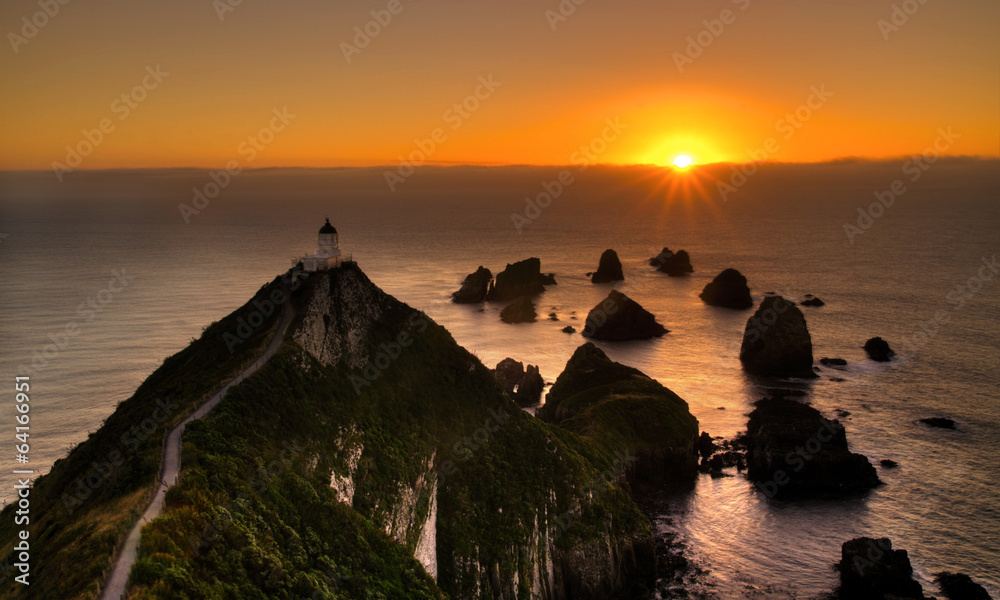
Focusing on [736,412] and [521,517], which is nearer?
[521,517]

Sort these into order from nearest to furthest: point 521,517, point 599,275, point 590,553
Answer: point 521,517 < point 590,553 < point 599,275

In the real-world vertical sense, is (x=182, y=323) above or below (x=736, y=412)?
above

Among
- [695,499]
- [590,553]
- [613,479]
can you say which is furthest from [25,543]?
[695,499]

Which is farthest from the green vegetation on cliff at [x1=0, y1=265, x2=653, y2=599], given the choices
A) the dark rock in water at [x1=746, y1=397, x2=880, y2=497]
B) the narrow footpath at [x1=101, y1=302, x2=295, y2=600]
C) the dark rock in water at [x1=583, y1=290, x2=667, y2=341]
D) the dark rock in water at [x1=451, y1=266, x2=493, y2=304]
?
the dark rock in water at [x1=451, y1=266, x2=493, y2=304]

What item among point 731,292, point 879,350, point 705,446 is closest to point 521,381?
point 705,446

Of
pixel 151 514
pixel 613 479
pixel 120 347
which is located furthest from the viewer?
pixel 120 347

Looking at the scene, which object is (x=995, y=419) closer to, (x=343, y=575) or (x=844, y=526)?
(x=844, y=526)
